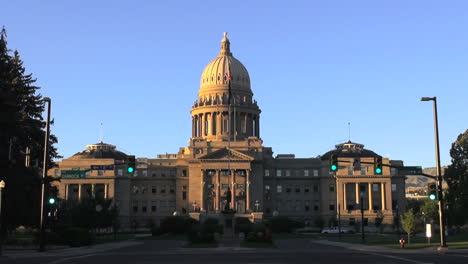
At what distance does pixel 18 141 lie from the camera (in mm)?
73250

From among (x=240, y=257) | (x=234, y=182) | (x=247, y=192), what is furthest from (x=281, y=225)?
(x=240, y=257)

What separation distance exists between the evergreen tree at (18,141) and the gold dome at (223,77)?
3130 inches

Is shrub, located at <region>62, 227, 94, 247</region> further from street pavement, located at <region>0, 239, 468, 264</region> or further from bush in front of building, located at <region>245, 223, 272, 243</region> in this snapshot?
bush in front of building, located at <region>245, 223, 272, 243</region>

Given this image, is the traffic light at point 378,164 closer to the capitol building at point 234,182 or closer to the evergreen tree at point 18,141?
the evergreen tree at point 18,141

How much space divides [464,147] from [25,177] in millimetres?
59601

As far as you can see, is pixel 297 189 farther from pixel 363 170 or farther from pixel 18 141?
pixel 18 141

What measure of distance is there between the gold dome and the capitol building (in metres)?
3.00

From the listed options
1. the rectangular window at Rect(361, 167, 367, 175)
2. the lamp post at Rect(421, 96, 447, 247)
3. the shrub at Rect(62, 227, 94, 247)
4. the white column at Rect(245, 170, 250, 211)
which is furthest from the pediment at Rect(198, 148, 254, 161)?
Result: the lamp post at Rect(421, 96, 447, 247)

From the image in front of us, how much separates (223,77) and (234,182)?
36375 millimetres

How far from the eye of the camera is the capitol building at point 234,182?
13762 cm

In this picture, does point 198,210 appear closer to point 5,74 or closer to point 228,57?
point 228,57

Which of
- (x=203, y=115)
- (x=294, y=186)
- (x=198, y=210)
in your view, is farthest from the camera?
(x=203, y=115)

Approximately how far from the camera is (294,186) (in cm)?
14850

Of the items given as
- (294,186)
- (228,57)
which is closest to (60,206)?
(294,186)
